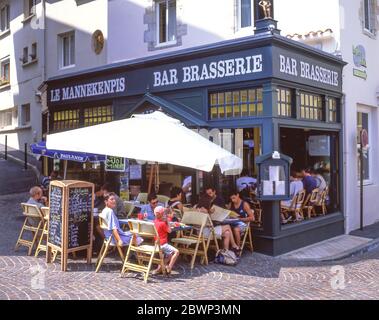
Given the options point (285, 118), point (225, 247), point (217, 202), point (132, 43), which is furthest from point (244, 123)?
point (132, 43)

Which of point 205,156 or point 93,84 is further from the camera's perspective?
point 93,84

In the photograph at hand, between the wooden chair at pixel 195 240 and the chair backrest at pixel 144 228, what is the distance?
935mm

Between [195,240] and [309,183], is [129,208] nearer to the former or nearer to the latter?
[195,240]

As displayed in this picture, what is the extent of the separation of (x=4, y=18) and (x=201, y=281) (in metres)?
20.1

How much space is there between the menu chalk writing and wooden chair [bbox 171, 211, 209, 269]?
1.43 m

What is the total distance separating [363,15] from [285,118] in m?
5.10

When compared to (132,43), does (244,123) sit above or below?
below

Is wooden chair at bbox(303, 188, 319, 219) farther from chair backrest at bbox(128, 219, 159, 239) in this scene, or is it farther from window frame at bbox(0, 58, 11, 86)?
window frame at bbox(0, 58, 11, 86)

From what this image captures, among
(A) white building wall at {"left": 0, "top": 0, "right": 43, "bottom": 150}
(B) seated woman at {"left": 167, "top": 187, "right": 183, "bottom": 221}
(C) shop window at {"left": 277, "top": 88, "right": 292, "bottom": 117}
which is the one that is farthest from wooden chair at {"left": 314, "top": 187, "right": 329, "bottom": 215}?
(A) white building wall at {"left": 0, "top": 0, "right": 43, "bottom": 150}

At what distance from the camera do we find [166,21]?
13195 millimetres

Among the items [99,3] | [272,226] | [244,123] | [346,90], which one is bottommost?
[272,226]

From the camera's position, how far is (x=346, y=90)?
1132 cm

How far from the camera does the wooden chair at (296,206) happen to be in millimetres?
9805
